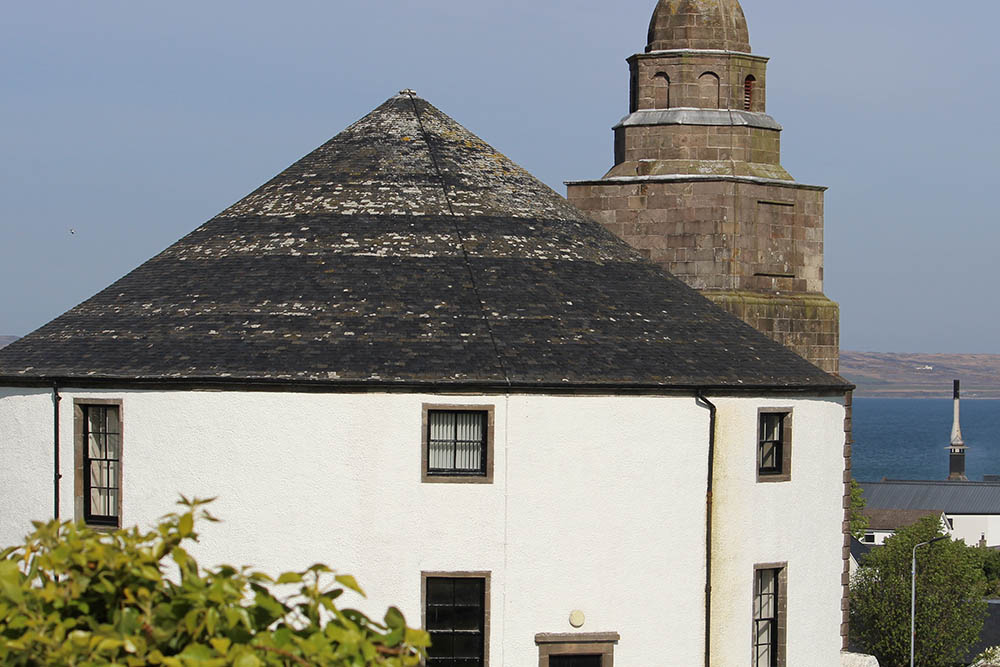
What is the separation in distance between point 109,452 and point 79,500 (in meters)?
0.95

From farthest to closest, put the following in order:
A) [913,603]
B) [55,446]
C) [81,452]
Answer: [913,603], [55,446], [81,452]

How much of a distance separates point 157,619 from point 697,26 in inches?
1098

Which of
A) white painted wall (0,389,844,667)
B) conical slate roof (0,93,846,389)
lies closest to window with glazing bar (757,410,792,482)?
conical slate roof (0,93,846,389)


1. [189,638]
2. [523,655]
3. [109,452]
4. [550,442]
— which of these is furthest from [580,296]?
[189,638]

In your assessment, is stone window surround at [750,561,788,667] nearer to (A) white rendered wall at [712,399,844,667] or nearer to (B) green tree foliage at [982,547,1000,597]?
(A) white rendered wall at [712,399,844,667]

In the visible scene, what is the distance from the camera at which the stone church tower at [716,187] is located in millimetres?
35094

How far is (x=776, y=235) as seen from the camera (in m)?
35.7

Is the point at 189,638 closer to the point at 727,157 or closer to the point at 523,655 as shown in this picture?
the point at 523,655

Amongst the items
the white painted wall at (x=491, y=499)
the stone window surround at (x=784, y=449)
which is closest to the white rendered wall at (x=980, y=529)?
the stone window surround at (x=784, y=449)

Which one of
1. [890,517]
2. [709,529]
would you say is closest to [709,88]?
[709,529]

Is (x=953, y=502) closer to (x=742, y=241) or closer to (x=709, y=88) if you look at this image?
(x=709, y=88)

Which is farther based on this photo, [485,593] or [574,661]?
[574,661]

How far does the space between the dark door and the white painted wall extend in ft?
1.31

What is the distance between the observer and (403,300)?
2692cm
